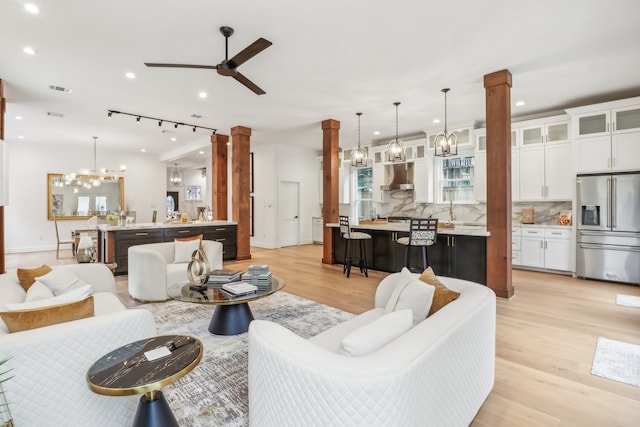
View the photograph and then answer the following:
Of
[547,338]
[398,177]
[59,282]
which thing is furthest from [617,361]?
[398,177]

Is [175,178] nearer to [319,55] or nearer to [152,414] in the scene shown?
[319,55]

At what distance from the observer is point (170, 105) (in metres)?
5.67

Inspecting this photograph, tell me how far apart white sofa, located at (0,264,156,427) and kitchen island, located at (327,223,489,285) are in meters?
4.28

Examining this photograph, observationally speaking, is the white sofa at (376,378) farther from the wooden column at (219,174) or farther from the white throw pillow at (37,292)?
the wooden column at (219,174)

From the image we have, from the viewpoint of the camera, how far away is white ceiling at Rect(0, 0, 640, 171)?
116 inches

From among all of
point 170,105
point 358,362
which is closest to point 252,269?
point 358,362

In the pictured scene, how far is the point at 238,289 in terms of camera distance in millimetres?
2857

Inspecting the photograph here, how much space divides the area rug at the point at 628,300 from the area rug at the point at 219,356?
3589 mm

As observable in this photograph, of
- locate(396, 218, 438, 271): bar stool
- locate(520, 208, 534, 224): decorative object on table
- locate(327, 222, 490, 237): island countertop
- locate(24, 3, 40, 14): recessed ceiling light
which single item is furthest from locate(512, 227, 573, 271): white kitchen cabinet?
locate(24, 3, 40, 14): recessed ceiling light

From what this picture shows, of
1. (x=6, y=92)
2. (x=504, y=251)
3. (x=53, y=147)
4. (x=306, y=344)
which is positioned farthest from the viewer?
(x=53, y=147)

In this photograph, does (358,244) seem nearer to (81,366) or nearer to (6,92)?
(81,366)

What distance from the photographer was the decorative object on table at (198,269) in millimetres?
3084

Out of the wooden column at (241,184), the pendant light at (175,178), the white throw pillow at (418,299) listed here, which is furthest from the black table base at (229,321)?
the pendant light at (175,178)

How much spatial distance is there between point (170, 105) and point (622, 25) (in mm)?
6345
